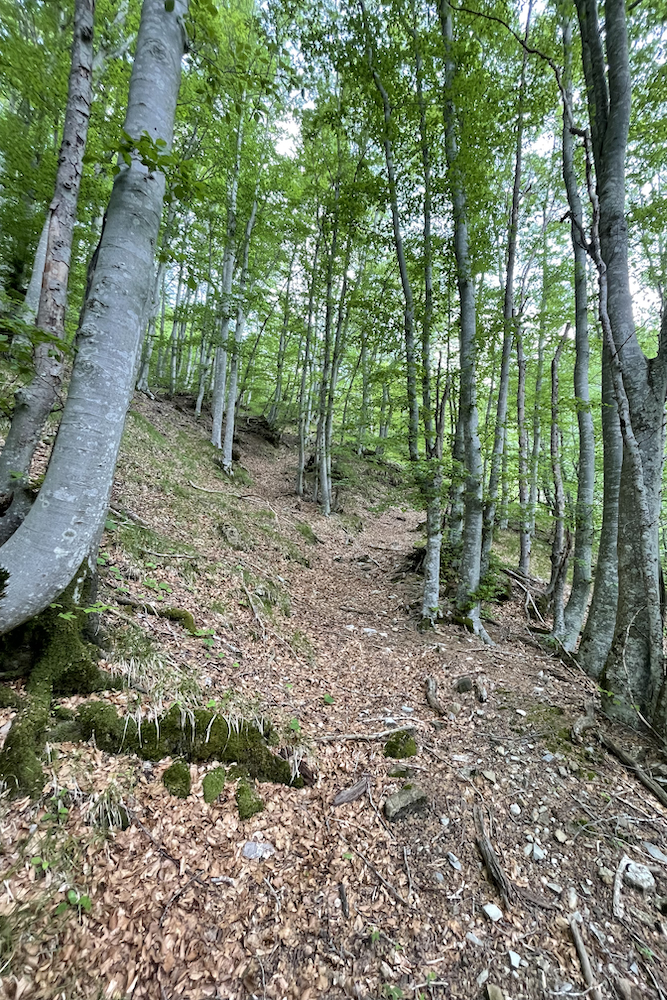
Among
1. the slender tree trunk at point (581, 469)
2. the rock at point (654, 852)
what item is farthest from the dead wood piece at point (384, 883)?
the slender tree trunk at point (581, 469)

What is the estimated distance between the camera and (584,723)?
4.00 m

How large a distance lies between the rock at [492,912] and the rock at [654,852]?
1209 mm

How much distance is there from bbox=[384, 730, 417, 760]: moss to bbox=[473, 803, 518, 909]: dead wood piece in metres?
0.79

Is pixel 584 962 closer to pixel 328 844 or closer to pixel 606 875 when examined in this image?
pixel 606 875

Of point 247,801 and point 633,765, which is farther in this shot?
point 633,765

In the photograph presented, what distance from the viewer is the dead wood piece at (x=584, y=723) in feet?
12.7

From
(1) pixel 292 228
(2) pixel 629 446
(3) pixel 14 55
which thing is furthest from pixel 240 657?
(1) pixel 292 228

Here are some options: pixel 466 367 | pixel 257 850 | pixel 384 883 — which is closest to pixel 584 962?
pixel 384 883

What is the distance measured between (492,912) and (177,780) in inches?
90.7

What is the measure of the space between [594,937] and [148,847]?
2791mm

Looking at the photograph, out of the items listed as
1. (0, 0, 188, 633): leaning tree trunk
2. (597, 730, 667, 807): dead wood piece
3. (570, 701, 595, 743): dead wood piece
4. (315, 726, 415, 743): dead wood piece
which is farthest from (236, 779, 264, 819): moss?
(597, 730, 667, 807): dead wood piece

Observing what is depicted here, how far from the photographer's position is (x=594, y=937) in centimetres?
230

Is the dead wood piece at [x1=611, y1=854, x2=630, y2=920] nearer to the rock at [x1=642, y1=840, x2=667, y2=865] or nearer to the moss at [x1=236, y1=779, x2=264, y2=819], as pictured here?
the rock at [x1=642, y1=840, x2=667, y2=865]

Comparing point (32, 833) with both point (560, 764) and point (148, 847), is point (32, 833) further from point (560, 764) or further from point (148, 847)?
point (560, 764)
